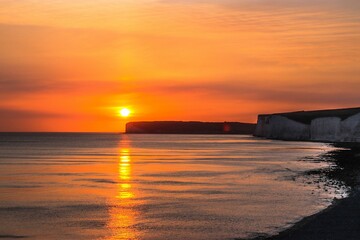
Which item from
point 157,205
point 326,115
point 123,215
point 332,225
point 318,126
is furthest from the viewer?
point 318,126

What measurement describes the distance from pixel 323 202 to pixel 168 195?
17.0 feet

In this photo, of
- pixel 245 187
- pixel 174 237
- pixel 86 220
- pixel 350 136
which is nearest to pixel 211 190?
pixel 245 187

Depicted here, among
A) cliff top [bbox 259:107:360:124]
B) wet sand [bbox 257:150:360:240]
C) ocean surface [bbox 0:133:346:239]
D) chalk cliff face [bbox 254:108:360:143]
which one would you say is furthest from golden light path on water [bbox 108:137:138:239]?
cliff top [bbox 259:107:360:124]

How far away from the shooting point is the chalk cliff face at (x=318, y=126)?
76.1 m

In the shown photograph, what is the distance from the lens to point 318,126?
87188 millimetres

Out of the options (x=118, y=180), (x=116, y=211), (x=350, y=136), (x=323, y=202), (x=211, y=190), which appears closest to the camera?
(x=116, y=211)

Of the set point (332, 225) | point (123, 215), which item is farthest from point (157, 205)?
point (332, 225)

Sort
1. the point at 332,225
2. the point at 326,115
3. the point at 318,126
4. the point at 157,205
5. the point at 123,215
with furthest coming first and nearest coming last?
the point at 318,126
the point at 326,115
the point at 157,205
the point at 123,215
the point at 332,225

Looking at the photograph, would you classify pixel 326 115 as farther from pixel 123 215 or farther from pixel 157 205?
pixel 123 215

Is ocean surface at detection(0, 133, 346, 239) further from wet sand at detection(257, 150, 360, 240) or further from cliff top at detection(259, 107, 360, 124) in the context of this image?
cliff top at detection(259, 107, 360, 124)

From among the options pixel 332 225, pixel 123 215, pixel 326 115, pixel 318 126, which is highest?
pixel 326 115

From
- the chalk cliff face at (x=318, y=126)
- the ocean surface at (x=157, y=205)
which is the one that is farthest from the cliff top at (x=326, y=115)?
the ocean surface at (x=157, y=205)

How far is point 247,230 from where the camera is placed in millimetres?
13039

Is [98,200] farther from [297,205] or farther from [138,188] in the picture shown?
[297,205]
